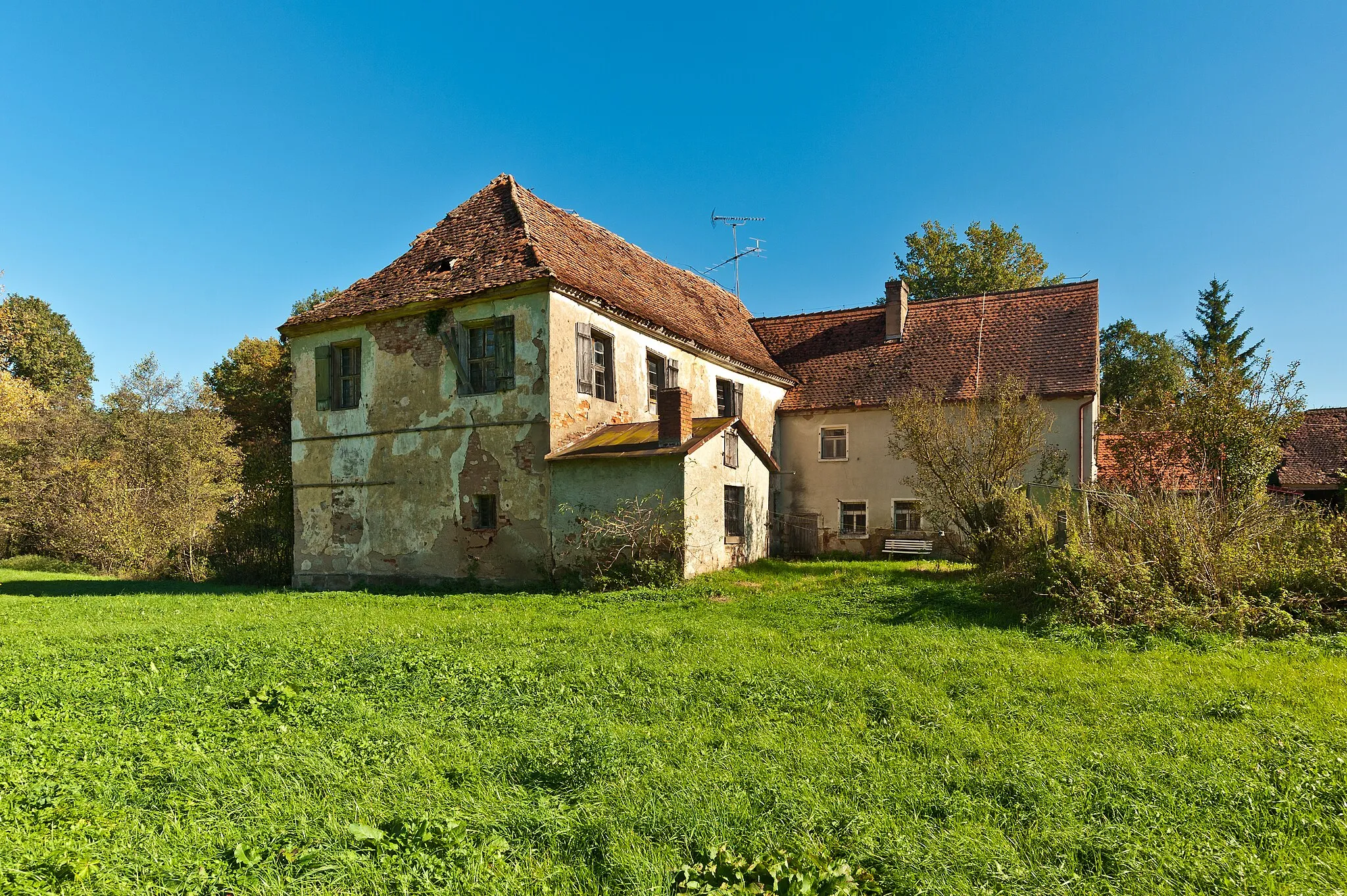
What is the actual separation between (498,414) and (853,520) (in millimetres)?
11492

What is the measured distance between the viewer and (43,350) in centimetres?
4231

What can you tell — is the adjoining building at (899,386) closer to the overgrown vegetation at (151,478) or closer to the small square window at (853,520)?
the small square window at (853,520)

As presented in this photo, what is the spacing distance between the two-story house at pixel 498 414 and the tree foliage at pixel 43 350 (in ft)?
101

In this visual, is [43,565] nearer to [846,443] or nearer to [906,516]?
[846,443]

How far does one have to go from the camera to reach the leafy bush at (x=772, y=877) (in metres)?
3.46

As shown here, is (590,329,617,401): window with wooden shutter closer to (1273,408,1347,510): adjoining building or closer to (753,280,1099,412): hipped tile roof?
(753,280,1099,412): hipped tile roof

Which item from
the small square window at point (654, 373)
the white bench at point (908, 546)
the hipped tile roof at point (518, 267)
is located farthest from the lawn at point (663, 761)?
the white bench at point (908, 546)

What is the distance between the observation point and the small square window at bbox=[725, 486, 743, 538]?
16.4 meters

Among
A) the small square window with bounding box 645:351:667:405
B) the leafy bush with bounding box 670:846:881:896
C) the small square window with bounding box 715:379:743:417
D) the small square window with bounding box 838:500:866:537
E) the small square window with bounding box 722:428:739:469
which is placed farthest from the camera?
the small square window with bounding box 838:500:866:537

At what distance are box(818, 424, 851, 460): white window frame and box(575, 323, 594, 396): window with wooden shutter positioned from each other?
9.16 meters

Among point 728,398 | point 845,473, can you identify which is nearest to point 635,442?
point 728,398

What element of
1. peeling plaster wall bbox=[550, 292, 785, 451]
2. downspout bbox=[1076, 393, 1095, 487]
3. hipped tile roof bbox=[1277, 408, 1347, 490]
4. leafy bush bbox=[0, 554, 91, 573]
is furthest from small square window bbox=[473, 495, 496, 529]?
hipped tile roof bbox=[1277, 408, 1347, 490]

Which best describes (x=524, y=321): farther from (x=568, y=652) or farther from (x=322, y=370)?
(x=568, y=652)

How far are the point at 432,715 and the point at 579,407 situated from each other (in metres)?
9.86
